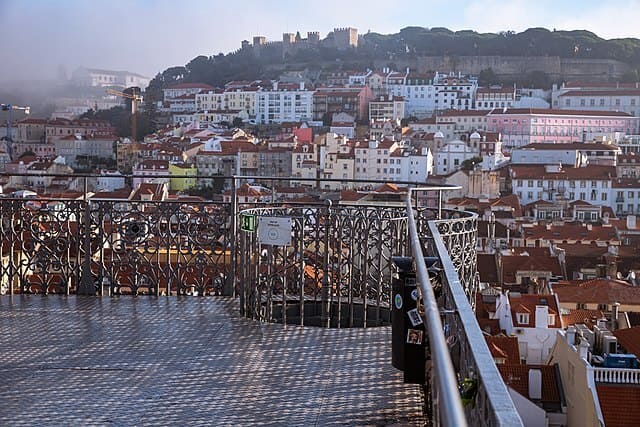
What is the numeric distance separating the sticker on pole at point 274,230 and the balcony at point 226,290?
0.02 metres

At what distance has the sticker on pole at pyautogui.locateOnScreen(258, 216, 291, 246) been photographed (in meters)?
4.46

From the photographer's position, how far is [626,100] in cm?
7219

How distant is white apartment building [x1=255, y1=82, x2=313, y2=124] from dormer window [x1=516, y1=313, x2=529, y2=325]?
57771mm

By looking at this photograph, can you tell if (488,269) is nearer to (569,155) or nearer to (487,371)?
(487,371)

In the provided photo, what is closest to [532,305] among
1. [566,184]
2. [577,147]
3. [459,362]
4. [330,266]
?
[330,266]

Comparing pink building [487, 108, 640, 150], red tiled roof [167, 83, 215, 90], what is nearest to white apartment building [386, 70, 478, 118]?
pink building [487, 108, 640, 150]

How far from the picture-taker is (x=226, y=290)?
513 centimetres

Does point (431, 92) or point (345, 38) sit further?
point (345, 38)

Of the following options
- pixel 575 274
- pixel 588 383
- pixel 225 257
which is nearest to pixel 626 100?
pixel 575 274

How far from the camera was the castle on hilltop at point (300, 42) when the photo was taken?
96938 mm

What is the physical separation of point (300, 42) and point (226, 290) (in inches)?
3745

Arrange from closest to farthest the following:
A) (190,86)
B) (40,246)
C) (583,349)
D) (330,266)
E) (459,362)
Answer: (459,362) < (330,266) < (40,246) < (583,349) < (190,86)

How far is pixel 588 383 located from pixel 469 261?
873cm

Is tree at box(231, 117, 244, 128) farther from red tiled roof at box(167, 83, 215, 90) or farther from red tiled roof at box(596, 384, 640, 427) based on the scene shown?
red tiled roof at box(596, 384, 640, 427)
